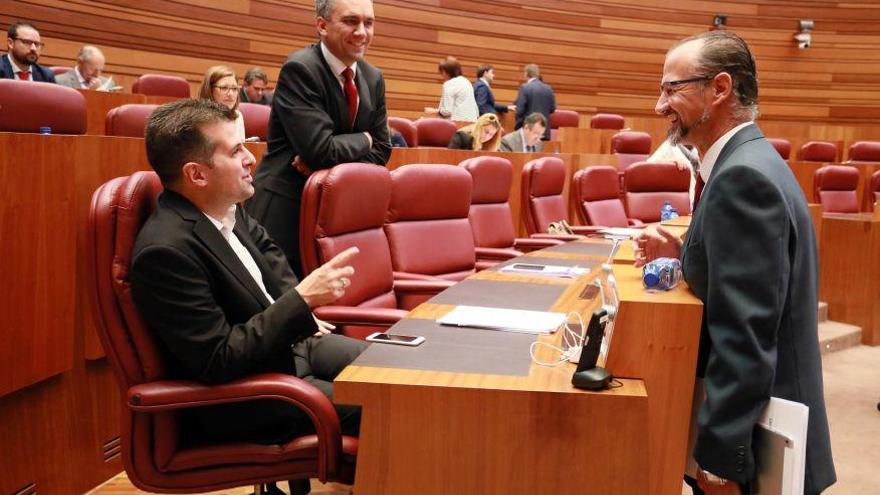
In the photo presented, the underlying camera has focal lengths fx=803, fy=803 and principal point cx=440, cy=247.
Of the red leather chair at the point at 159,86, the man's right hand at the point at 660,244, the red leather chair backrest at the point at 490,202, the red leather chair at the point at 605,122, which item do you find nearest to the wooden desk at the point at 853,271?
the red leather chair backrest at the point at 490,202

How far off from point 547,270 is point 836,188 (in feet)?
17.1

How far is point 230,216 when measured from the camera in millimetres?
1791

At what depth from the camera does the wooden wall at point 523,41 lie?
6.89 meters

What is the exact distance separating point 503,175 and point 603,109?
290 inches

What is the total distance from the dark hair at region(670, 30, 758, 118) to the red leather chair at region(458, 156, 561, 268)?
2.00m

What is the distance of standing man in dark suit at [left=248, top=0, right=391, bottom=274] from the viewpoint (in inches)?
94.6

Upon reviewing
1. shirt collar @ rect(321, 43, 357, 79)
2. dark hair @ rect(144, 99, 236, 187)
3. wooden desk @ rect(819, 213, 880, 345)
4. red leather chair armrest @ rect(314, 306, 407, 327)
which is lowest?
wooden desk @ rect(819, 213, 880, 345)

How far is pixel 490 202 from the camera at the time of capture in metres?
3.61

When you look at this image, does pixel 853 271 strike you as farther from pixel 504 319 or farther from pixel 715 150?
pixel 715 150

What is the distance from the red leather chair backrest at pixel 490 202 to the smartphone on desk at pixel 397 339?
1875 millimetres

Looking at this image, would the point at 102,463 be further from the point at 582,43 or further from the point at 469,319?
the point at 582,43

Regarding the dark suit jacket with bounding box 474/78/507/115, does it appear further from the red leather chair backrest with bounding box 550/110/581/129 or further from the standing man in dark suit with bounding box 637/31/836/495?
the standing man in dark suit with bounding box 637/31/836/495

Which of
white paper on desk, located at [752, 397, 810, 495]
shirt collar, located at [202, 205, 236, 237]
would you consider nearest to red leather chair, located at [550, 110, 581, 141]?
shirt collar, located at [202, 205, 236, 237]

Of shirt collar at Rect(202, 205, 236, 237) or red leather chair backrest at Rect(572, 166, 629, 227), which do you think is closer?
shirt collar at Rect(202, 205, 236, 237)
